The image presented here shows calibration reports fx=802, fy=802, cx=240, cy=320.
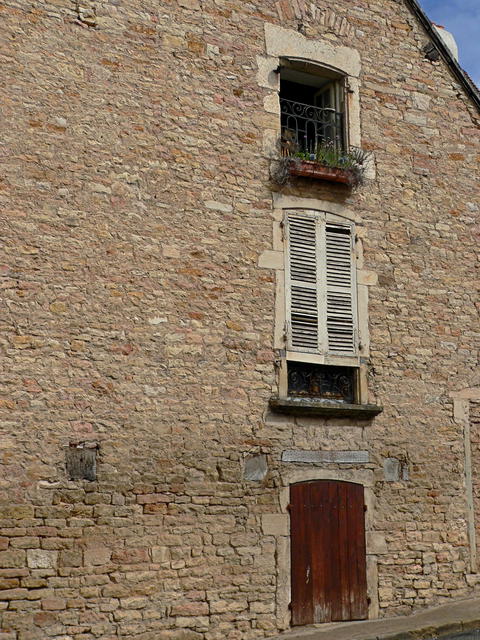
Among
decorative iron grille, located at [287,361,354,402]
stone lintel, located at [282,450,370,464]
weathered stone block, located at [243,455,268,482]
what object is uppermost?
decorative iron grille, located at [287,361,354,402]

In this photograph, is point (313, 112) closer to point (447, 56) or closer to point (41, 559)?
point (447, 56)

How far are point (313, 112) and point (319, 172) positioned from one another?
3.70 feet

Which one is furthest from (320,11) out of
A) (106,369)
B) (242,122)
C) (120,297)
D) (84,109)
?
(106,369)

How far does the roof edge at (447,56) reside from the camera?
10.3 m

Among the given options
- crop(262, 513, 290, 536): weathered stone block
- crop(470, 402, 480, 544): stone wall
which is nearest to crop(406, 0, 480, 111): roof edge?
crop(470, 402, 480, 544): stone wall

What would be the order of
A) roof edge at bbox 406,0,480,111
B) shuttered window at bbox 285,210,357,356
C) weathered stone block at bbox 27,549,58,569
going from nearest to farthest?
weathered stone block at bbox 27,549,58,569 < shuttered window at bbox 285,210,357,356 < roof edge at bbox 406,0,480,111

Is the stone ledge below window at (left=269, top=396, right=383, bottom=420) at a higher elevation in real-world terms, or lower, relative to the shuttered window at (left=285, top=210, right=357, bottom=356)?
lower

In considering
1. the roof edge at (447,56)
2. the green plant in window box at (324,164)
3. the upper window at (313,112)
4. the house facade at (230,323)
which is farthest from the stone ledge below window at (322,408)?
the roof edge at (447,56)

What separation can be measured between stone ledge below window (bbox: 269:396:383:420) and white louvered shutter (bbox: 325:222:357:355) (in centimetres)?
62

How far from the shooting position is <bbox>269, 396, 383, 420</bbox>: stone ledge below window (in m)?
8.31

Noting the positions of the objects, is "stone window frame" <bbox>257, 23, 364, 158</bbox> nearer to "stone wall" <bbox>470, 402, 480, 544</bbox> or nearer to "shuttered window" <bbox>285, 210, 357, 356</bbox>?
"shuttered window" <bbox>285, 210, 357, 356</bbox>

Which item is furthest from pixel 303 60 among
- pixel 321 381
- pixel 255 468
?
pixel 255 468

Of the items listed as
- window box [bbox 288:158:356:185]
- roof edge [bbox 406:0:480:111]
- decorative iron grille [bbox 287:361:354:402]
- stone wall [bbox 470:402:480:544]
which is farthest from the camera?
roof edge [bbox 406:0:480:111]

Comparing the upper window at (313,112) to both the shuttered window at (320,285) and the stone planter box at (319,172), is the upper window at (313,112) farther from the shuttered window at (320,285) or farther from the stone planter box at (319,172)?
the shuttered window at (320,285)
